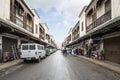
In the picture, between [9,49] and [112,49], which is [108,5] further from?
[9,49]

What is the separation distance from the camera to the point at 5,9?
754 inches

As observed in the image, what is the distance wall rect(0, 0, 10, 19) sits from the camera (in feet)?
60.4

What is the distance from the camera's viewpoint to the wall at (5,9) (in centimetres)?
1841

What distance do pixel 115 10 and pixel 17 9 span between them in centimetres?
1554

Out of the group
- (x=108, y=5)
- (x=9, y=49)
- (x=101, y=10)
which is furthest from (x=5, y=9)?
(x=101, y=10)

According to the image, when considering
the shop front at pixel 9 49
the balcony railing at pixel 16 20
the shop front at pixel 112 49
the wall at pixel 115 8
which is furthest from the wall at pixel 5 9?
the shop front at pixel 112 49

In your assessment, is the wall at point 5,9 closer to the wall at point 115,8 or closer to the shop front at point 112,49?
the wall at point 115,8

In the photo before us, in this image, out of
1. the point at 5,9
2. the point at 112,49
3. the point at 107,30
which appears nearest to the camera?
the point at 107,30

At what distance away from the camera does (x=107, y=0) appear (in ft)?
70.8

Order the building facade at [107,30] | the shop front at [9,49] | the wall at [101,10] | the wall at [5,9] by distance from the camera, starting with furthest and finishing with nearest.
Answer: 1. the wall at [101,10]
2. the shop front at [9,49]
3. the wall at [5,9]
4. the building facade at [107,30]

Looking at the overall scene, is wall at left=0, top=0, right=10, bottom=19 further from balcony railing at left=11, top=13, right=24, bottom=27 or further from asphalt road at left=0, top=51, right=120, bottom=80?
asphalt road at left=0, top=51, right=120, bottom=80

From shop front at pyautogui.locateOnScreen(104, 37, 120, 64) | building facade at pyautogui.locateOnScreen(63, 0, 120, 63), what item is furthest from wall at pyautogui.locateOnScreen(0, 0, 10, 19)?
shop front at pyautogui.locateOnScreen(104, 37, 120, 64)

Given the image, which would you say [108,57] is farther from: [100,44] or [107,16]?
[107,16]

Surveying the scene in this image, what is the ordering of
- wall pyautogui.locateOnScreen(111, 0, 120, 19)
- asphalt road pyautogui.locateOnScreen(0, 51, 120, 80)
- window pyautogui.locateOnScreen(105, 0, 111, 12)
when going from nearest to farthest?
asphalt road pyautogui.locateOnScreen(0, 51, 120, 80)
wall pyautogui.locateOnScreen(111, 0, 120, 19)
window pyautogui.locateOnScreen(105, 0, 111, 12)
